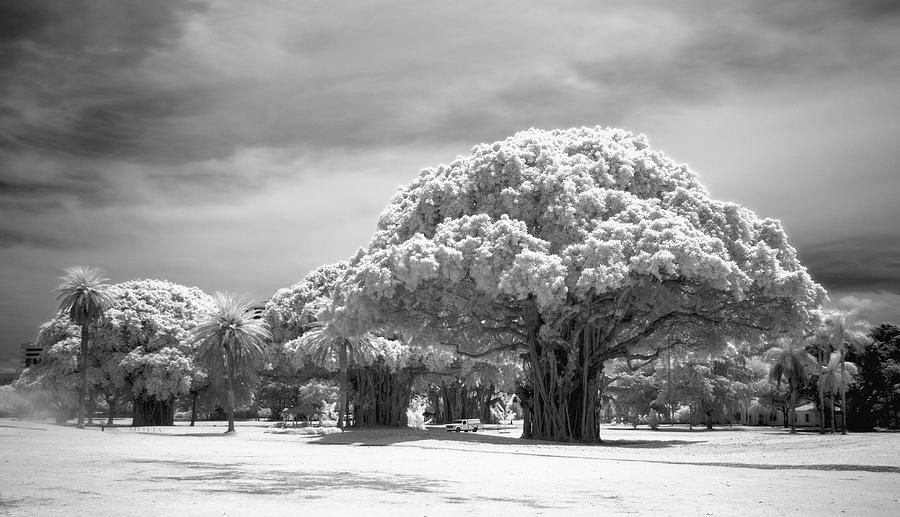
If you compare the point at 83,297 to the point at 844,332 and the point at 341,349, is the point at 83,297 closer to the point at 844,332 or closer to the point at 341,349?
the point at 341,349

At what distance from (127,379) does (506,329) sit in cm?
3377

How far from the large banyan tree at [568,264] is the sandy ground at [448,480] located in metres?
6.73

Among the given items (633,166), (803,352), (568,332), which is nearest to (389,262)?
(568,332)

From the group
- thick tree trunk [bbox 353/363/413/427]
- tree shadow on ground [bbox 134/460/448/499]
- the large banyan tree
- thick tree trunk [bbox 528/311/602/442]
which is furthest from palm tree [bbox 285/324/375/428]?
tree shadow on ground [bbox 134/460/448/499]

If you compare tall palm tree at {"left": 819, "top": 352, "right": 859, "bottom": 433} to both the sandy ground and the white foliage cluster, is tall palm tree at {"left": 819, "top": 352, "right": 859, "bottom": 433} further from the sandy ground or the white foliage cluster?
the sandy ground

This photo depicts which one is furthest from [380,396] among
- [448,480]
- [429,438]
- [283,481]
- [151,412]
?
[283,481]

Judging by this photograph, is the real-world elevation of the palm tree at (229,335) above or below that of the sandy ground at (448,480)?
above

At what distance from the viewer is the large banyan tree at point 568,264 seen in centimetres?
3056

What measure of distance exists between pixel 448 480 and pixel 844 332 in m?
52.1

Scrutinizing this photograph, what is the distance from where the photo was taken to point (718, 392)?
71.9m

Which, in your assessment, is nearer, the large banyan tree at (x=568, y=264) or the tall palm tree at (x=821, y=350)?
the large banyan tree at (x=568, y=264)

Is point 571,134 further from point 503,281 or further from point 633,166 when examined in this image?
point 503,281

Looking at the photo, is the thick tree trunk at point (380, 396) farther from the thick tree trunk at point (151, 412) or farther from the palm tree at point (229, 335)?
the thick tree trunk at point (151, 412)

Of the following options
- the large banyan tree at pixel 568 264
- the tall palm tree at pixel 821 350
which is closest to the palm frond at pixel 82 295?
the large banyan tree at pixel 568 264
